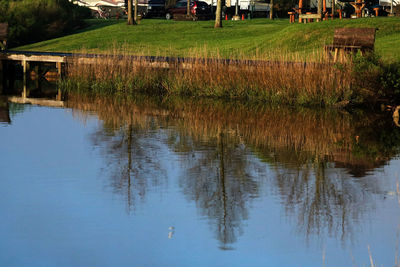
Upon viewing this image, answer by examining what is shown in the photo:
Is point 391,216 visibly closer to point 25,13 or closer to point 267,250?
point 267,250

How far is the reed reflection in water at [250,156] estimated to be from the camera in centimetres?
1310

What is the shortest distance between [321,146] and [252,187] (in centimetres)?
468

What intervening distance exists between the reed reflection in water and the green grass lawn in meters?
5.34

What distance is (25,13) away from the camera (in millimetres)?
48531

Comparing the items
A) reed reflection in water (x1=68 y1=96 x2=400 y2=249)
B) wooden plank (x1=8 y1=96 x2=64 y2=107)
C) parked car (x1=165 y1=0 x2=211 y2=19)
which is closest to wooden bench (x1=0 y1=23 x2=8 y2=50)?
wooden plank (x1=8 y1=96 x2=64 y2=107)

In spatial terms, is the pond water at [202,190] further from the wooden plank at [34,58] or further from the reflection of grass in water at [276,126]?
the wooden plank at [34,58]

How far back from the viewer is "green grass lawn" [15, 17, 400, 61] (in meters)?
33.9

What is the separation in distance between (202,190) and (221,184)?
21.8 inches

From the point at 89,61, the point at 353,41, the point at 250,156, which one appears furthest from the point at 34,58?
the point at 250,156

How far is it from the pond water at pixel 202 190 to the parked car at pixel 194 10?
3563cm

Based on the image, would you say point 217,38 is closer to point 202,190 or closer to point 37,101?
point 37,101

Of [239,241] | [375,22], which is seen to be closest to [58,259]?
[239,241]

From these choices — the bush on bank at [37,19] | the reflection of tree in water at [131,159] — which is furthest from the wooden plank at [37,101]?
the bush on bank at [37,19]

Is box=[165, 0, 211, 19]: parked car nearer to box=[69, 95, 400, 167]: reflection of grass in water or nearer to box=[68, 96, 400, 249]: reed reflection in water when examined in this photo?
box=[69, 95, 400, 167]: reflection of grass in water
